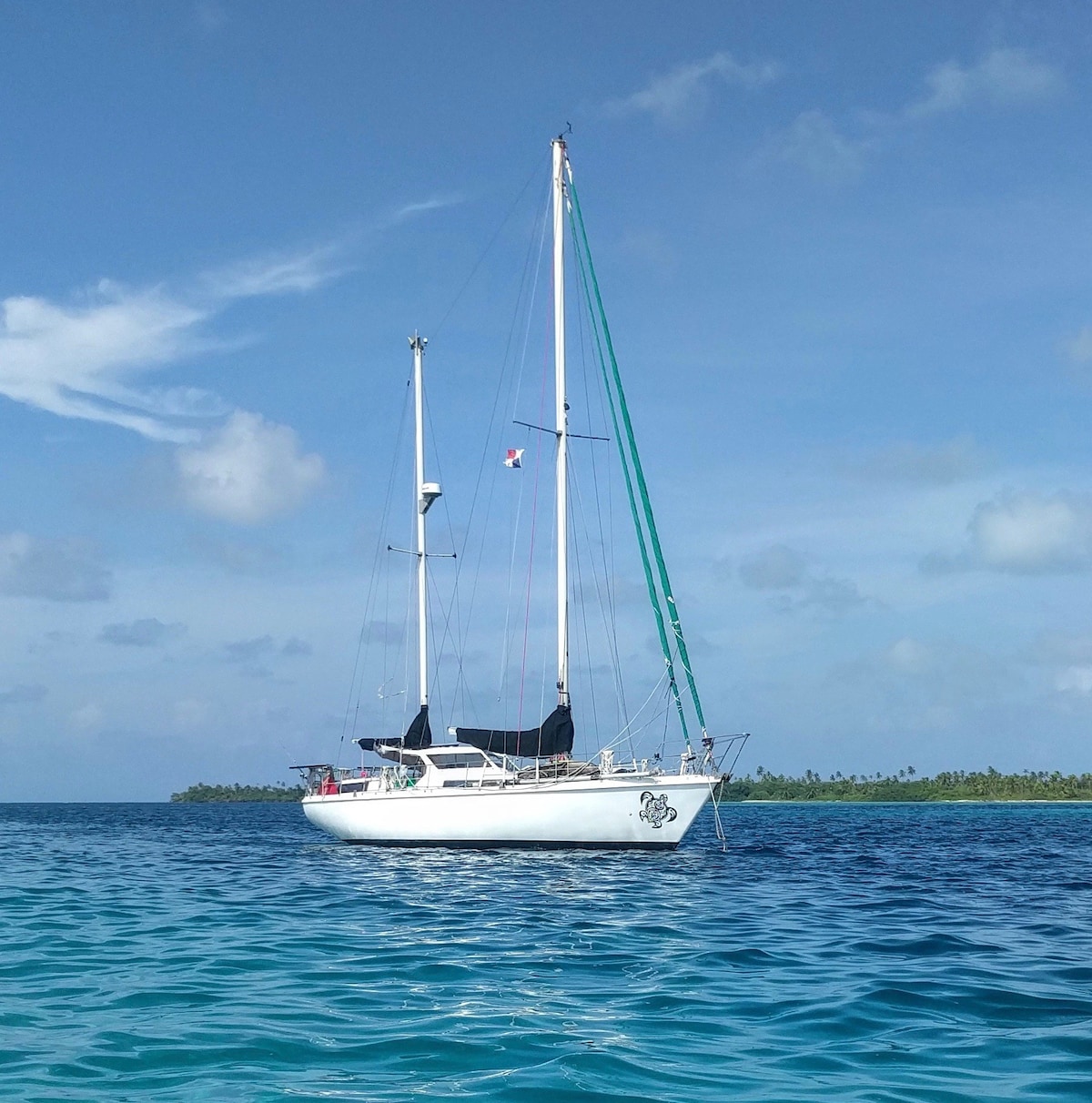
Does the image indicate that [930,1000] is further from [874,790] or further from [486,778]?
[874,790]

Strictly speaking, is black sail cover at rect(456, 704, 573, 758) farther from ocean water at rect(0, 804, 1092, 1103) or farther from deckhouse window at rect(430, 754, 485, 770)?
ocean water at rect(0, 804, 1092, 1103)

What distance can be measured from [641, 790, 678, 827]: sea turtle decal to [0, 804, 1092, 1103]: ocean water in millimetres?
3794

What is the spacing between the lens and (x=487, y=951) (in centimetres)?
1733

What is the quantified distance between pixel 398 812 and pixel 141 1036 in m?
27.3

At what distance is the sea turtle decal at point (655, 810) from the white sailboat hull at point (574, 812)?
3cm

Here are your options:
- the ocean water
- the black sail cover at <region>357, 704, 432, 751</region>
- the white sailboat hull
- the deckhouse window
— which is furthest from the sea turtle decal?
the black sail cover at <region>357, 704, 432, 751</region>

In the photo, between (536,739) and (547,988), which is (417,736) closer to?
(536,739)

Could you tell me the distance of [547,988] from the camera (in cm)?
1420

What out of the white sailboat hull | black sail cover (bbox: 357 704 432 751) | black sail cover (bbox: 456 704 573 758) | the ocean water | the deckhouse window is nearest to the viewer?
the ocean water

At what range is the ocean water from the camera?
1012cm

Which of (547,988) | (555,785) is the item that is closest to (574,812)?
→ (555,785)

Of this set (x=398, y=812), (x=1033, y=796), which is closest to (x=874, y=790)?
(x=1033, y=796)

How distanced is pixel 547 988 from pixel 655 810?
2052 cm

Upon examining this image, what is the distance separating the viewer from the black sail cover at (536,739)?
37.2 m
